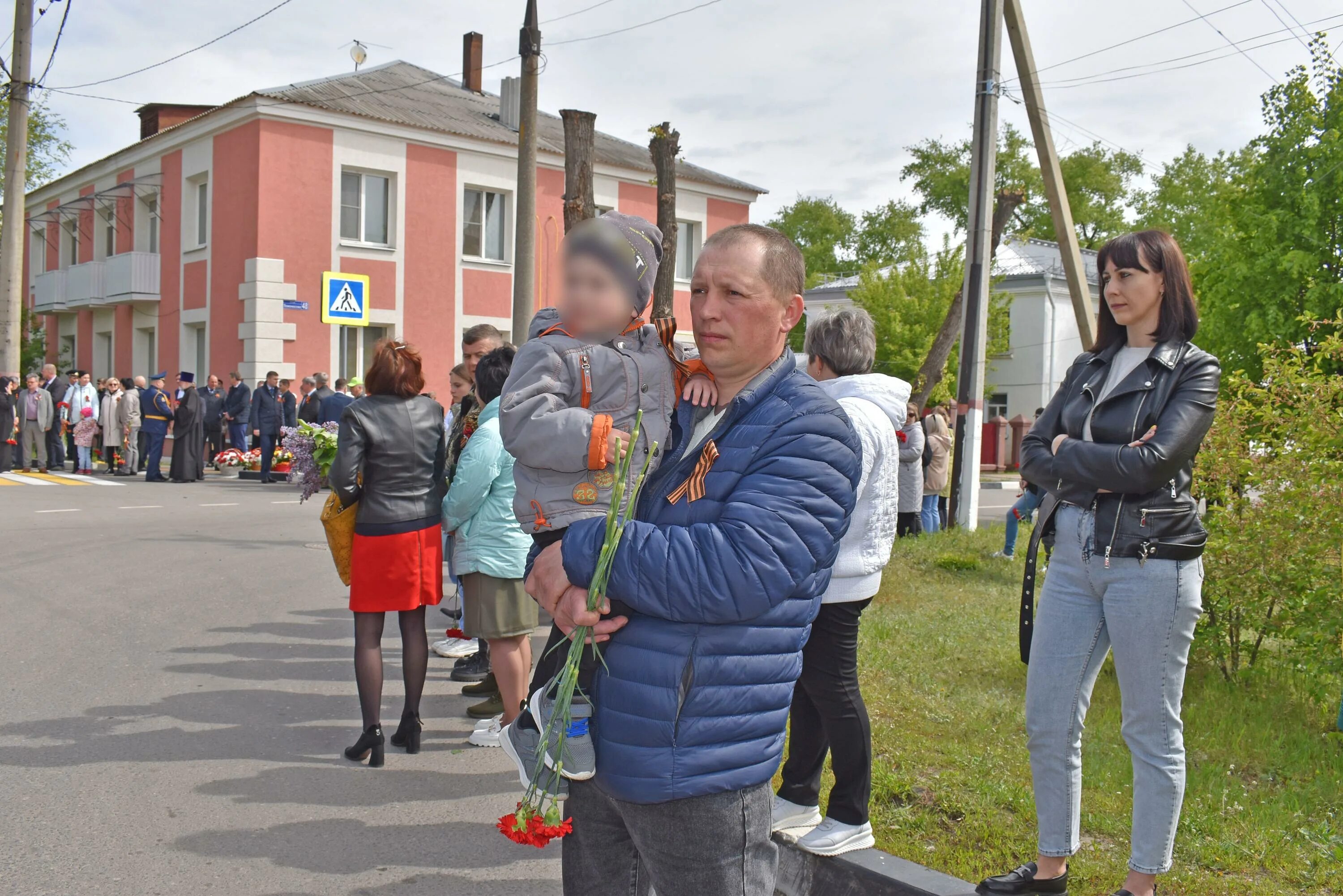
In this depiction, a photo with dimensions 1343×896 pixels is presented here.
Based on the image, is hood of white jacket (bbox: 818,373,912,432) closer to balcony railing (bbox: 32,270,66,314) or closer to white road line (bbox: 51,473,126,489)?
white road line (bbox: 51,473,126,489)

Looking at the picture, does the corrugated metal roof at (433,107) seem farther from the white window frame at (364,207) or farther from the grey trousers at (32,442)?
the grey trousers at (32,442)

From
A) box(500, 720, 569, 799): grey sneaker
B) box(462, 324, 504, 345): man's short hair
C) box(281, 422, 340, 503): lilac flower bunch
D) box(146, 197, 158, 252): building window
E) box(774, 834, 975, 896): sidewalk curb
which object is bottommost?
box(774, 834, 975, 896): sidewalk curb

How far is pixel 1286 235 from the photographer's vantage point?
1021 inches

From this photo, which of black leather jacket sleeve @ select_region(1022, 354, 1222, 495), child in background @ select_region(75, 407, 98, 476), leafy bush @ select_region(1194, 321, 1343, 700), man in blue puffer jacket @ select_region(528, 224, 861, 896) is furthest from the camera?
child in background @ select_region(75, 407, 98, 476)

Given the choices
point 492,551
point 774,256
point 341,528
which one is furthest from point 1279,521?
point 341,528

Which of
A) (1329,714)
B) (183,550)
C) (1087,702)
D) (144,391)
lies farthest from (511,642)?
(144,391)

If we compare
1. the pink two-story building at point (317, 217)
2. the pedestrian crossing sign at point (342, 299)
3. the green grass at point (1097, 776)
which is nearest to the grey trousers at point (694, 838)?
the green grass at point (1097, 776)

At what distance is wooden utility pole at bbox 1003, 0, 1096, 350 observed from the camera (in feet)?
36.6

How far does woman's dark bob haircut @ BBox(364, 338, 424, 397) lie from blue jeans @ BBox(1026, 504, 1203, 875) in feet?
10.4

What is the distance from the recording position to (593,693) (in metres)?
2.24

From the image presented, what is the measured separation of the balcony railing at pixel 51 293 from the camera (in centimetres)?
3162

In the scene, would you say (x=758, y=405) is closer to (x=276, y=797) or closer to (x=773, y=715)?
(x=773, y=715)

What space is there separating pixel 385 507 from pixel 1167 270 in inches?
141

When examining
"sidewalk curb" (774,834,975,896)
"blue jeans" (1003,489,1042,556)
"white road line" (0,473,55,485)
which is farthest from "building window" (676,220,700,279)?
"sidewalk curb" (774,834,975,896)
